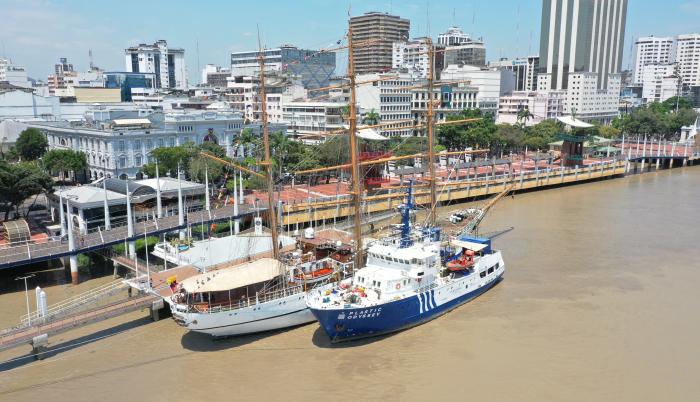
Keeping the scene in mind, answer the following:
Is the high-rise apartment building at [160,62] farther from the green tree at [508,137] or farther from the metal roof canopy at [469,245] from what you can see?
the metal roof canopy at [469,245]

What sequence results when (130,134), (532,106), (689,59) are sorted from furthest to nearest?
1. (689,59)
2. (532,106)
3. (130,134)

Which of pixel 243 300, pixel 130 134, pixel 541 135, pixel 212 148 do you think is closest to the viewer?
pixel 243 300

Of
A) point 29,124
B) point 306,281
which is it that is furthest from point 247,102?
point 306,281

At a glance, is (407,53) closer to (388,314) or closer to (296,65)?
(296,65)

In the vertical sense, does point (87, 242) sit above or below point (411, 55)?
below

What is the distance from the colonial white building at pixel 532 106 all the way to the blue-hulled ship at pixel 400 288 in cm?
9287

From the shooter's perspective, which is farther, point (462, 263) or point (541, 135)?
point (541, 135)

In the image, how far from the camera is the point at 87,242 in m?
31.7

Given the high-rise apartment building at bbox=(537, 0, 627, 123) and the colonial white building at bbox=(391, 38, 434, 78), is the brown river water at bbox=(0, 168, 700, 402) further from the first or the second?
the colonial white building at bbox=(391, 38, 434, 78)

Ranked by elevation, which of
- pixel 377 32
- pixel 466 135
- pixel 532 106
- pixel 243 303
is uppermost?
pixel 377 32

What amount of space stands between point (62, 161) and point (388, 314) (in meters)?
41.9

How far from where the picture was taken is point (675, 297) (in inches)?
1125

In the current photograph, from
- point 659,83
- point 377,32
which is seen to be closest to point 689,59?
point 659,83

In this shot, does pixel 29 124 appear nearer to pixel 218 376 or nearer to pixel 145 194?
pixel 145 194
